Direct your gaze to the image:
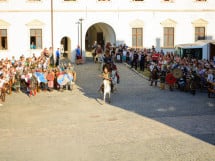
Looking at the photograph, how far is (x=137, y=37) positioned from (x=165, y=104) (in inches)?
764

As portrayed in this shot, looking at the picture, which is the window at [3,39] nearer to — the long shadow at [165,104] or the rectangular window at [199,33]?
the long shadow at [165,104]

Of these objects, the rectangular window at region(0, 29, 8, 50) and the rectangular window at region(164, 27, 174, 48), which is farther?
the rectangular window at region(164, 27, 174, 48)

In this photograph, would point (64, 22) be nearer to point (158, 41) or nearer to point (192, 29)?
point (158, 41)

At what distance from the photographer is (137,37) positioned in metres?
38.9

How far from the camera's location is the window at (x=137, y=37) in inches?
1529

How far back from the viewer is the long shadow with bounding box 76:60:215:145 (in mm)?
15859

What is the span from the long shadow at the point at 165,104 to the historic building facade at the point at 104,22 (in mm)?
9423

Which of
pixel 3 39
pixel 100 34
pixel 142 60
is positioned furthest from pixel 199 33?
pixel 3 39

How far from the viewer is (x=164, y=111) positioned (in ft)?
61.2

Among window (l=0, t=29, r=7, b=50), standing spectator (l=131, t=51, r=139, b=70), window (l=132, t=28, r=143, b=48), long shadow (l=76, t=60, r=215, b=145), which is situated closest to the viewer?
long shadow (l=76, t=60, r=215, b=145)

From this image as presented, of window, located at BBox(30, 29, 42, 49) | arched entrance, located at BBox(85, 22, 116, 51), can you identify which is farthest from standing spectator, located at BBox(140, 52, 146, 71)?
window, located at BBox(30, 29, 42, 49)

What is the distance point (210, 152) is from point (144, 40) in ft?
88.6

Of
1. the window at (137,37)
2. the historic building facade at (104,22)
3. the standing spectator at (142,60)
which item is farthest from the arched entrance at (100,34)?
the standing spectator at (142,60)

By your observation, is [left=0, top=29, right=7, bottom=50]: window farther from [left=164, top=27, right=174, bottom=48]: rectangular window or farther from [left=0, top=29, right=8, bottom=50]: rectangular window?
[left=164, top=27, right=174, bottom=48]: rectangular window
